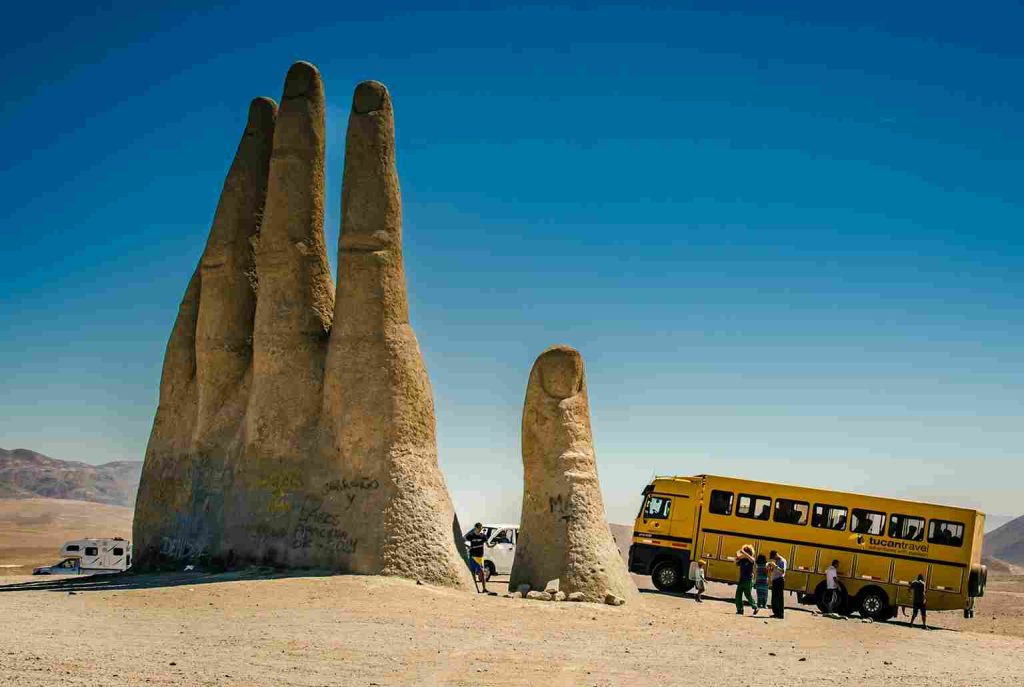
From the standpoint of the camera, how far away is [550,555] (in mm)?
19734

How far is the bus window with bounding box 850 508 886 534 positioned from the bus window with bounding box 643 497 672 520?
495 centimetres

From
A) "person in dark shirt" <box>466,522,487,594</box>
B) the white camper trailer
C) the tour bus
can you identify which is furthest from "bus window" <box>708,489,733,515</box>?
the white camper trailer

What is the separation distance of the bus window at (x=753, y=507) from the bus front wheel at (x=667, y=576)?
7.71ft

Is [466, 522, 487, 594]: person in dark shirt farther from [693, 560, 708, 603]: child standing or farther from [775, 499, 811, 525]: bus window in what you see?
[775, 499, 811, 525]: bus window

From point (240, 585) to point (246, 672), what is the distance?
6.50 metres

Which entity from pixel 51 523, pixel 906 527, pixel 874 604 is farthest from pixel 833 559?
pixel 51 523

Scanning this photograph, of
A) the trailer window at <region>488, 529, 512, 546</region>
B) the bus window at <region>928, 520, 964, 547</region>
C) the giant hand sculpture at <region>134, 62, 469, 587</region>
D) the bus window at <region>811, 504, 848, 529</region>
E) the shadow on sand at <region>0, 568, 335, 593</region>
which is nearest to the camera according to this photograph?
the shadow on sand at <region>0, 568, 335, 593</region>

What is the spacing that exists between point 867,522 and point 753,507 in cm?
298

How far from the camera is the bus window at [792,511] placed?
1065 inches

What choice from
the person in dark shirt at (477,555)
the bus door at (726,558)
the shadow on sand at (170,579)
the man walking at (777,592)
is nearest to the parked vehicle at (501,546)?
the bus door at (726,558)

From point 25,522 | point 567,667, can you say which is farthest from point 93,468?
point 567,667

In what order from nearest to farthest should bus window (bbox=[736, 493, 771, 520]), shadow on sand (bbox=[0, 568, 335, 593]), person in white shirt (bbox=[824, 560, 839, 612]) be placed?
shadow on sand (bbox=[0, 568, 335, 593]), person in white shirt (bbox=[824, 560, 839, 612]), bus window (bbox=[736, 493, 771, 520])

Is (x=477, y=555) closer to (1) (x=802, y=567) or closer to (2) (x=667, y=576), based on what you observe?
(2) (x=667, y=576)

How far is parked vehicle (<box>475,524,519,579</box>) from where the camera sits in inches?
1160
